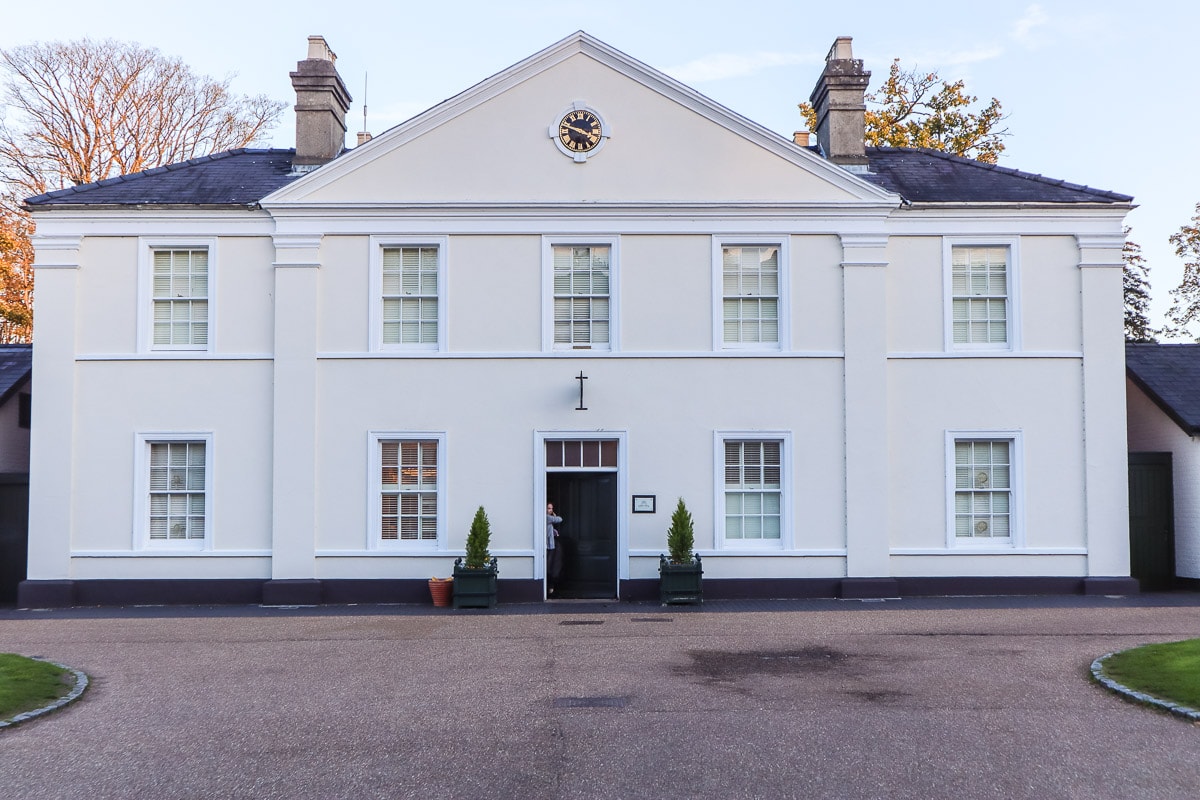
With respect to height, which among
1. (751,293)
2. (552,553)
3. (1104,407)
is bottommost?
(552,553)

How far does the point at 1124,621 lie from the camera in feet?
49.6

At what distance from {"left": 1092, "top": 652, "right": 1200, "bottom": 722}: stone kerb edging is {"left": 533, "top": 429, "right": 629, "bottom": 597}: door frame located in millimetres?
8592

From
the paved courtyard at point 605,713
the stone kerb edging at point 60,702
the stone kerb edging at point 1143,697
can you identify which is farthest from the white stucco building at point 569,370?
the stone kerb edging at point 1143,697

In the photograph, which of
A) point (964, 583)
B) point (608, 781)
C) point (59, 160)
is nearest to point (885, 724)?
point (608, 781)

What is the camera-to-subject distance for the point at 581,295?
62.0 feet

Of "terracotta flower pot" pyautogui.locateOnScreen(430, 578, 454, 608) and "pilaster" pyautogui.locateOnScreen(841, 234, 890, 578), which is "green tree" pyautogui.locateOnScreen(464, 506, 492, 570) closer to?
"terracotta flower pot" pyautogui.locateOnScreen(430, 578, 454, 608)

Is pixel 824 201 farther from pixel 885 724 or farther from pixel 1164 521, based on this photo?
pixel 885 724

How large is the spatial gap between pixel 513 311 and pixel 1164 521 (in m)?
12.4

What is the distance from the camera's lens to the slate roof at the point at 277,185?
750 inches

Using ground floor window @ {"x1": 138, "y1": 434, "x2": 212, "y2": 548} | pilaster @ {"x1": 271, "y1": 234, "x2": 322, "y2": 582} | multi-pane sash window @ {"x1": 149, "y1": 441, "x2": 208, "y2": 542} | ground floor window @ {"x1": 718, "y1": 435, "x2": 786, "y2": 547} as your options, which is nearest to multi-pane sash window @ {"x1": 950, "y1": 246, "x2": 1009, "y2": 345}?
ground floor window @ {"x1": 718, "y1": 435, "x2": 786, "y2": 547}

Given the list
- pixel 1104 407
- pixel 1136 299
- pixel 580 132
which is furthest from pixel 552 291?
pixel 1136 299

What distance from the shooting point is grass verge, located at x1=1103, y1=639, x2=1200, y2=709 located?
9.80 m

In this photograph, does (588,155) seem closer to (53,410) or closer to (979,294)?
(979,294)

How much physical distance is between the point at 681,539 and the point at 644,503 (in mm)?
1071
